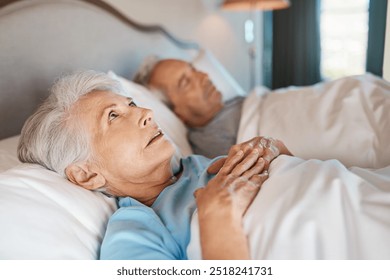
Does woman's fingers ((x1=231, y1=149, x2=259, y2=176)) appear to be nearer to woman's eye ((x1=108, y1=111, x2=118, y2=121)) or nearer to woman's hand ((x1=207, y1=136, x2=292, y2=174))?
woman's hand ((x1=207, y1=136, x2=292, y2=174))

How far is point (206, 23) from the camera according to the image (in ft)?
8.61

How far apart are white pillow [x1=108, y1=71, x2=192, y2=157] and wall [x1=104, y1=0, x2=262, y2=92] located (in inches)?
21.4

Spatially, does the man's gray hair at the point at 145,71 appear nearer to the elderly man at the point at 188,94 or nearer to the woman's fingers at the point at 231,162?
the elderly man at the point at 188,94

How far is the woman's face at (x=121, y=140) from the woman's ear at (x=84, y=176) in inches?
0.7

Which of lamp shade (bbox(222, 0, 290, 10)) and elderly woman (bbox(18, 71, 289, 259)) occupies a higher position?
lamp shade (bbox(222, 0, 290, 10))

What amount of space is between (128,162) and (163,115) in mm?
575

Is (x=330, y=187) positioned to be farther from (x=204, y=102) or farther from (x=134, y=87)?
(x=204, y=102)

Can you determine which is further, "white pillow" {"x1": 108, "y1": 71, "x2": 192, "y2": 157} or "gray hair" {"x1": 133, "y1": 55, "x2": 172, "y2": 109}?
"gray hair" {"x1": 133, "y1": 55, "x2": 172, "y2": 109}

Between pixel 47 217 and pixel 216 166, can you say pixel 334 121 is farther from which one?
pixel 47 217

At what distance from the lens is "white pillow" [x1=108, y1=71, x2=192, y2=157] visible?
52.0 inches

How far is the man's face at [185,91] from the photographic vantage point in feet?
5.11

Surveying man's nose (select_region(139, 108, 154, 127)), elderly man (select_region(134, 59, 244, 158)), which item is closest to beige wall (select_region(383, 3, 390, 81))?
elderly man (select_region(134, 59, 244, 158))

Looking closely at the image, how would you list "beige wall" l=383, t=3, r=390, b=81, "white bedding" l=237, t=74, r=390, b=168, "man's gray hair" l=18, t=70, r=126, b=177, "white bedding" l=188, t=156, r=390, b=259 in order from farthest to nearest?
1. "beige wall" l=383, t=3, r=390, b=81
2. "white bedding" l=237, t=74, r=390, b=168
3. "man's gray hair" l=18, t=70, r=126, b=177
4. "white bedding" l=188, t=156, r=390, b=259
